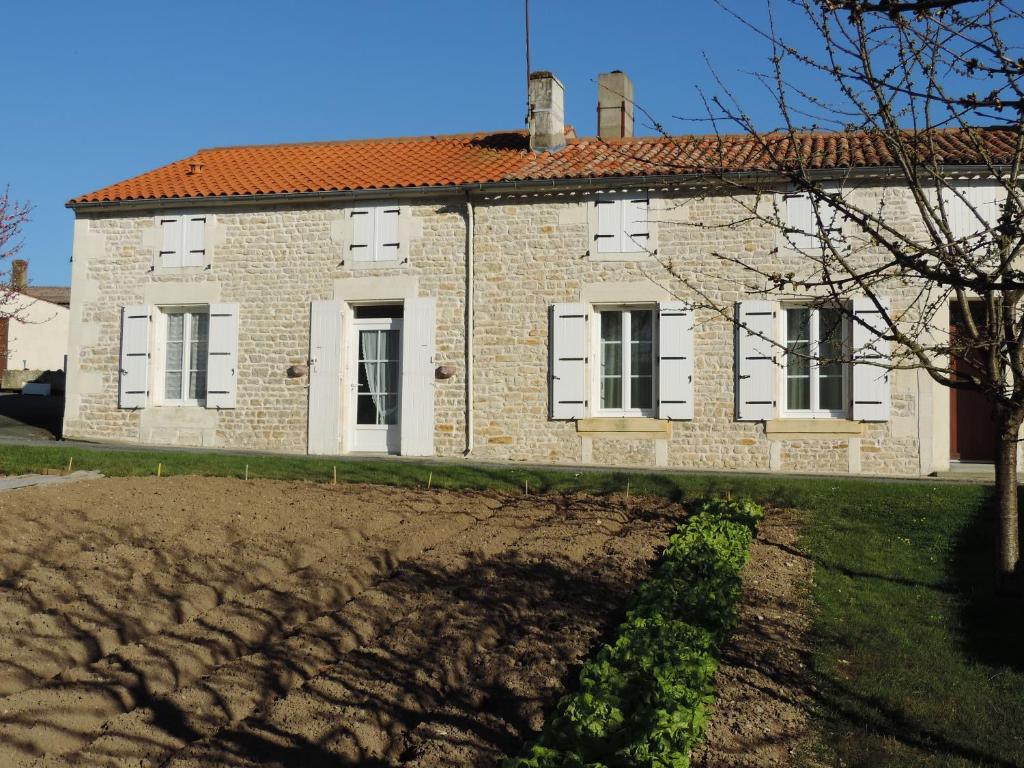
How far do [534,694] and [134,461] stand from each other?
25.7ft

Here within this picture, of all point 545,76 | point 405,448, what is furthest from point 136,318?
point 545,76

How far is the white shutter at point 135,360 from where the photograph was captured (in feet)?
45.1

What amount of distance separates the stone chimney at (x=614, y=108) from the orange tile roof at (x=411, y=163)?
2.87 feet

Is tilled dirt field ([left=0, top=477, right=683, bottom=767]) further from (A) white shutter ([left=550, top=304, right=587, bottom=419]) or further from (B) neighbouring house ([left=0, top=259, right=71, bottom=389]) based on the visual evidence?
(B) neighbouring house ([left=0, top=259, right=71, bottom=389])

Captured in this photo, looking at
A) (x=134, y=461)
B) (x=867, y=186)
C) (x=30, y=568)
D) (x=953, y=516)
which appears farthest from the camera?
(x=867, y=186)

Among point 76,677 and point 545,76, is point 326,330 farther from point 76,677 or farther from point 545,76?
point 76,677

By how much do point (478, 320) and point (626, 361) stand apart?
2.01m

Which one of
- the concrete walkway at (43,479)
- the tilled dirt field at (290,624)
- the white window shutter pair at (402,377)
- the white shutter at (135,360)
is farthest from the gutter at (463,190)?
the tilled dirt field at (290,624)

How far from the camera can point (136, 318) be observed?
1382cm

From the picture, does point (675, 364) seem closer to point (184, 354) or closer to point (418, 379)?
point (418, 379)

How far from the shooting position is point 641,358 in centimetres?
1272

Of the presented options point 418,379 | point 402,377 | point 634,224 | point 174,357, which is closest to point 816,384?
point 634,224

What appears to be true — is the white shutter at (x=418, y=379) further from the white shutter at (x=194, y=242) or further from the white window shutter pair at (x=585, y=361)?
the white shutter at (x=194, y=242)

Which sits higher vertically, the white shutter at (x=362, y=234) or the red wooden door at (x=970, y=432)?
the white shutter at (x=362, y=234)
